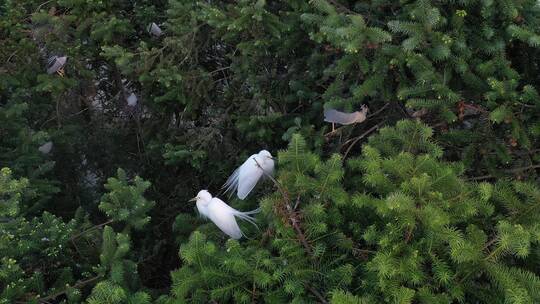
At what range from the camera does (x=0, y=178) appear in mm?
2570

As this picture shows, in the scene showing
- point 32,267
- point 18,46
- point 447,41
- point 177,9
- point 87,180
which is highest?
point 447,41

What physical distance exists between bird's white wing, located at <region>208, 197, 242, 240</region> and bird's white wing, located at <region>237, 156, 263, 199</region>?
0.27 metres

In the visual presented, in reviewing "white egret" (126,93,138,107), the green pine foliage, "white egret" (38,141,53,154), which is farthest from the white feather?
"white egret" (126,93,138,107)

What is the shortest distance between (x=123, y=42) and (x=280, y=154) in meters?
2.59

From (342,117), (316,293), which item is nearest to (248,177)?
(342,117)

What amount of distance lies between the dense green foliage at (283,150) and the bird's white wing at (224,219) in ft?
0.33

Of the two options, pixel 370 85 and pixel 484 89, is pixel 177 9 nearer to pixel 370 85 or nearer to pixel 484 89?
pixel 370 85

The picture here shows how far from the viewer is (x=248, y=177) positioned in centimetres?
304

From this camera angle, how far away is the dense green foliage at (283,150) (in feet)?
6.81

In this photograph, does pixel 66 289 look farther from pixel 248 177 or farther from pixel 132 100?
pixel 132 100

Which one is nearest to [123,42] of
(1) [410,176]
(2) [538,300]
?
(1) [410,176]

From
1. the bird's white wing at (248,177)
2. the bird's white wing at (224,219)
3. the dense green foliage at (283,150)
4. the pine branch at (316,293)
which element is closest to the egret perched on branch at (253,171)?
the bird's white wing at (248,177)

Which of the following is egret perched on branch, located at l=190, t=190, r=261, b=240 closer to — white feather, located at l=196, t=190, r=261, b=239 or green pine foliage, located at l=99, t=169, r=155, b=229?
white feather, located at l=196, t=190, r=261, b=239

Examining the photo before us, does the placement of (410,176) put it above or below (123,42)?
above
